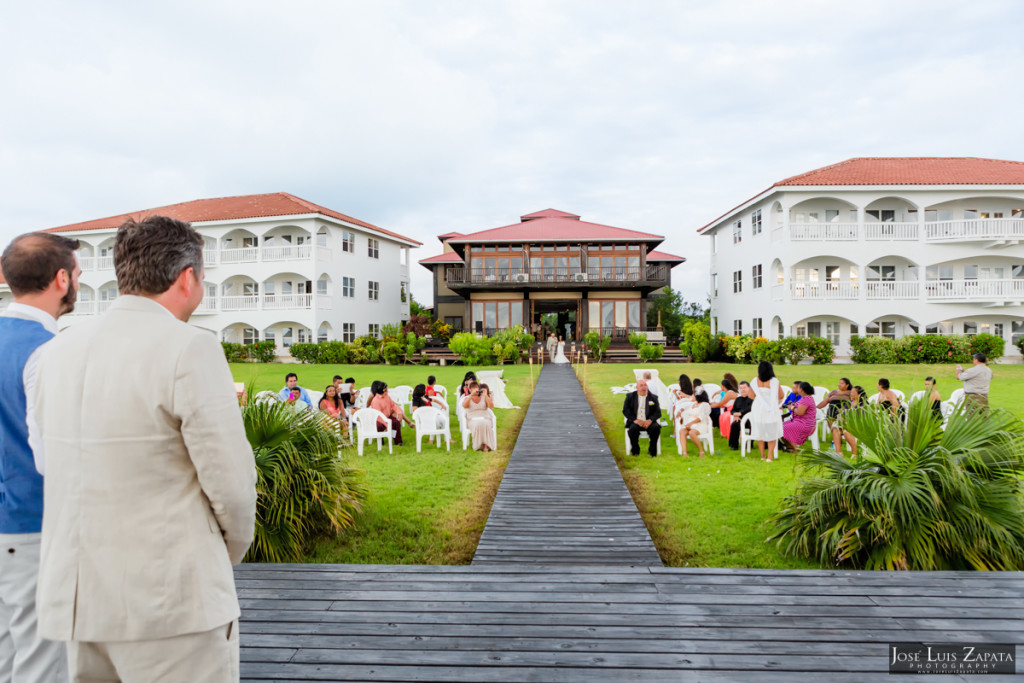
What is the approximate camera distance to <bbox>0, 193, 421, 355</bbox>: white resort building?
3559 centimetres

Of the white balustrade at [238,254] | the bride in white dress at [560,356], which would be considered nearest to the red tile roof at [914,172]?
the bride in white dress at [560,356]

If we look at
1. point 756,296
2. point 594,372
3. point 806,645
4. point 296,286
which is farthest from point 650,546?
point 296,286

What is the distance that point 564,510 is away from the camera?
685 cm

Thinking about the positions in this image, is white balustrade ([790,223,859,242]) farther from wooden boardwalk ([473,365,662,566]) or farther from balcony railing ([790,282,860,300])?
wooden boardwalk ([473,365,662,566])

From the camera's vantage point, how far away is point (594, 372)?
26.5 metres

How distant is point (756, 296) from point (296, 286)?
2798cm

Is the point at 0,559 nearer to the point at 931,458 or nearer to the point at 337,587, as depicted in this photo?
the point at 337,587

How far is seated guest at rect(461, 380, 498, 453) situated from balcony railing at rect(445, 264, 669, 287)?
92.6 ft

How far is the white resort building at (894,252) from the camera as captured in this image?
30203mm

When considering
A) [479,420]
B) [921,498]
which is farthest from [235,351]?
[921,498]

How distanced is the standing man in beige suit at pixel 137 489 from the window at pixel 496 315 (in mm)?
39529

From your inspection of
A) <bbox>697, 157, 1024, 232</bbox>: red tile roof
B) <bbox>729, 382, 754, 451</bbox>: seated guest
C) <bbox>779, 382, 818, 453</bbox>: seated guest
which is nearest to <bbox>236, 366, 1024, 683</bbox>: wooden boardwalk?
<bbox>779, 382, 818, 453</bbox>: seated guest

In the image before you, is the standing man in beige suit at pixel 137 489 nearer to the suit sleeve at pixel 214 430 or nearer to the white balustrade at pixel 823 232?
the suit sleeve at pixel 214 430

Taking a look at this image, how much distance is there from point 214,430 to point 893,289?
Answer: 3603 cm
